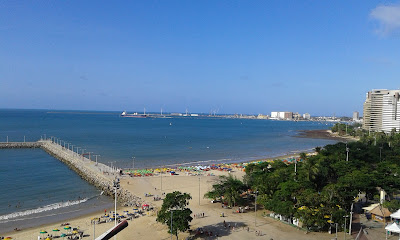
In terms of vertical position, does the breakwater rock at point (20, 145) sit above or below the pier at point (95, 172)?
above

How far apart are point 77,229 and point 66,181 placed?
20.6 metres

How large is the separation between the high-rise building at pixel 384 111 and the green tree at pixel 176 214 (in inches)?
3808

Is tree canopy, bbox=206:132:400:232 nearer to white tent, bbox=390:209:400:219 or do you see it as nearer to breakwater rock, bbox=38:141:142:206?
white tent, bbox=390:209:400:219

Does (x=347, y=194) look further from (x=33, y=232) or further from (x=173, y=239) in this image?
→ (x=33, y=232)

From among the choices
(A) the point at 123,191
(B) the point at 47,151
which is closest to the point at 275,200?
(A) the point at 123,191

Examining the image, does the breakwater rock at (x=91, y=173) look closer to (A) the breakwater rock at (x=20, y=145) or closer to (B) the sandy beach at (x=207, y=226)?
(B) the sandy beach at (x=207, y=226)

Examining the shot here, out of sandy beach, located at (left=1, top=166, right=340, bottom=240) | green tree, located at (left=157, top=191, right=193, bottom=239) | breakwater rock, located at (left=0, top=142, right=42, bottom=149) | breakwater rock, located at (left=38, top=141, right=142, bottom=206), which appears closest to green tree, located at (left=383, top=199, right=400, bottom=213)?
sandy beach, located at (left=1, top=166, right=340, bottom=240)

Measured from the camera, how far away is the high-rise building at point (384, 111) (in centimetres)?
9994

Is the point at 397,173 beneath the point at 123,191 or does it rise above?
above

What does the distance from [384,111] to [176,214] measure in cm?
10553

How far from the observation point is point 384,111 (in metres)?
104

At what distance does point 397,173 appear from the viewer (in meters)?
34.6

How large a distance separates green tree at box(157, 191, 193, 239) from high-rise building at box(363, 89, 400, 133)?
96.7m

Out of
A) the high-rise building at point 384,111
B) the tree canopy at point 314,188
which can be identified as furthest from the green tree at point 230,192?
the high-rise building at point 384,111
